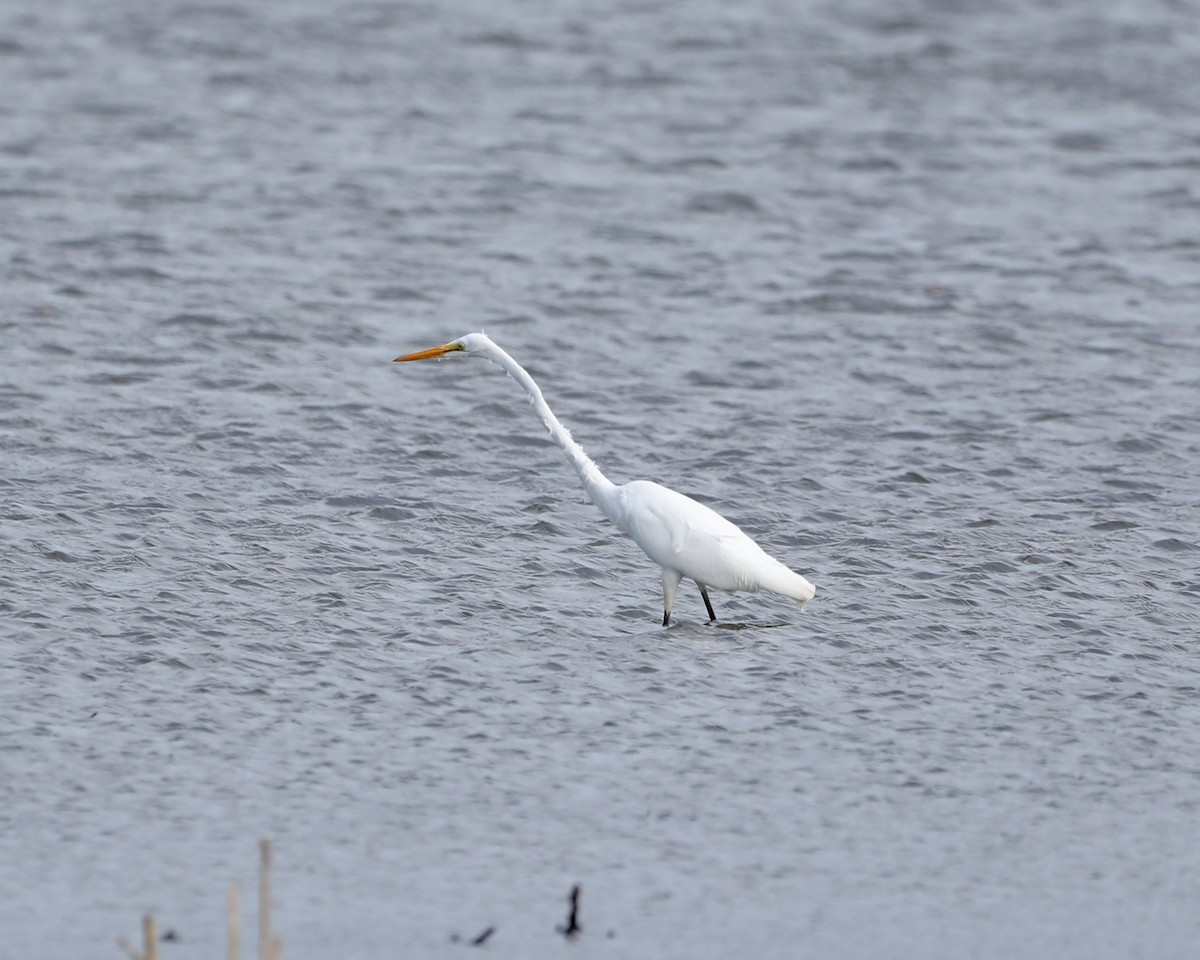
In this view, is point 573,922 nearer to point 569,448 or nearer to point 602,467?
point 569,448

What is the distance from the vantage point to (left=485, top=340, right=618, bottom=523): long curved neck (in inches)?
407

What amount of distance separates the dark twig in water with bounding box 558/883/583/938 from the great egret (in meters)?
3.32

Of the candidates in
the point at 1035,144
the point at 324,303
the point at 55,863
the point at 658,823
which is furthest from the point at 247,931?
the point at 1035,144

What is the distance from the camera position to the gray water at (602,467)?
7.21 metres

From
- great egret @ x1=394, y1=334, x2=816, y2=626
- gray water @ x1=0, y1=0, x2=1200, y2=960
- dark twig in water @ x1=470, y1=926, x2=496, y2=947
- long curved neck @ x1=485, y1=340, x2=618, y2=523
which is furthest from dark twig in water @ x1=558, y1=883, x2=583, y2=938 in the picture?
long curved neck @ x1=485, y1=340, x2=618, y2=523

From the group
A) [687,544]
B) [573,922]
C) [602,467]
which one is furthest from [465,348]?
[573,922]

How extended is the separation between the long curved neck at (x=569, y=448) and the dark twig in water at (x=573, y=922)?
12.7 feet

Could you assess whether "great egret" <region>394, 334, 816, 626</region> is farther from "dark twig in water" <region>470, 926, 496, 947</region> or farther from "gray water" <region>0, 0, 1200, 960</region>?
"dark twig in water" <region>470, 926, 496, 947</region>

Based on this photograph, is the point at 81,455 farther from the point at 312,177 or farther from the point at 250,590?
the point at 312,177

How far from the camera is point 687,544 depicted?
979 cm

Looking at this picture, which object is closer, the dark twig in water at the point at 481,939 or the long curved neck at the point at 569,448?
the dark twig in water at the point at 481,939

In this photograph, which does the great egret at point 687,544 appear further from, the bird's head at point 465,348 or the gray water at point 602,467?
the gray water at point 602,467

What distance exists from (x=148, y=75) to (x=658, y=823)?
16.6 metres

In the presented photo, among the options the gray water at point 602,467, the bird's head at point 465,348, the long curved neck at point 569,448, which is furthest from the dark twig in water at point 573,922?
the bird's head at point 465,348
